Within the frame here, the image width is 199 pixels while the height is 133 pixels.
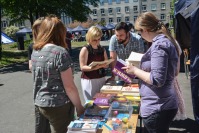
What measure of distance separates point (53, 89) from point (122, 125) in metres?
0.69

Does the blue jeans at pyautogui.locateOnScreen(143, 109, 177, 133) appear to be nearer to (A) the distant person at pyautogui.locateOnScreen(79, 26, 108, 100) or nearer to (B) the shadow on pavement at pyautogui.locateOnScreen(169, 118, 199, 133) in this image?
(A) the distant person at pyautogui.locateOnScreen(79, 26, 108, 100)

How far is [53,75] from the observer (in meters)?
2.29

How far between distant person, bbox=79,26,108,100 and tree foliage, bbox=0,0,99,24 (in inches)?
499

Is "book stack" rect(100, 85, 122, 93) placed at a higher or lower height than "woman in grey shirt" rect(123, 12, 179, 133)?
lower

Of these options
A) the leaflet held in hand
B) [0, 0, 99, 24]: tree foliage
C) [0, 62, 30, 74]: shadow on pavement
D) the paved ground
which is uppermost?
[0, 0, 99, 24]: tree foliage

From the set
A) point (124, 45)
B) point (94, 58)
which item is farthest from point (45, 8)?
point (94, 58)

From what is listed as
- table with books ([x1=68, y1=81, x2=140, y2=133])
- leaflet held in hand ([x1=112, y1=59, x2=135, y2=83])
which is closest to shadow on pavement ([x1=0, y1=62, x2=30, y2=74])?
leaflet held in hand ([x1=112, y1=59, x2=135, y2=83])

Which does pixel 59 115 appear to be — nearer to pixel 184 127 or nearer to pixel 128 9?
pixel 184 127

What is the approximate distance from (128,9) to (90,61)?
67858mm

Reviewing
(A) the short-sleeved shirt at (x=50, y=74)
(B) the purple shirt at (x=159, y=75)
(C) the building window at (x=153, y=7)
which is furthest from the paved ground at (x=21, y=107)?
(C) the building window at (x=153, y=7)

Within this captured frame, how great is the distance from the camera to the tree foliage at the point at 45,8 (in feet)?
53.0

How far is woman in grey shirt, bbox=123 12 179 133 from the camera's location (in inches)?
79.7

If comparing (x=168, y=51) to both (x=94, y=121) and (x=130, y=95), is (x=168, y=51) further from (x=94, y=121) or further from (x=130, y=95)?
(x=130, y=95)

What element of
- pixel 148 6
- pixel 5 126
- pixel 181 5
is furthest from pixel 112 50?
pixel 148 6
